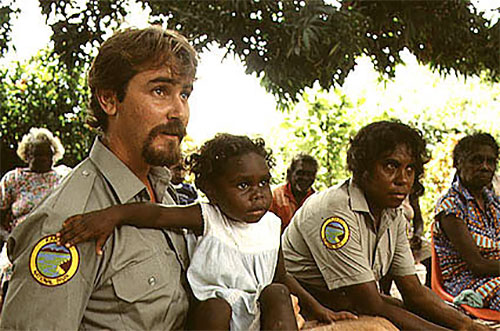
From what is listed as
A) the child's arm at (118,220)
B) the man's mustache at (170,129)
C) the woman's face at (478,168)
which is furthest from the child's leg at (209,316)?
the woman's face at (478,168)

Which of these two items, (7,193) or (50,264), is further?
(7,193)

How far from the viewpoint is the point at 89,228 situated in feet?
4.94

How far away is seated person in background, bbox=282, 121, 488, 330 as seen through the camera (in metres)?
2.73

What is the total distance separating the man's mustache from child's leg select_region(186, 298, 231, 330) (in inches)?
20.5

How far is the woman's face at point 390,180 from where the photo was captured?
287 centimetres

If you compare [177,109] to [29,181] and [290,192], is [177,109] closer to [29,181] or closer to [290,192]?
[29,181]

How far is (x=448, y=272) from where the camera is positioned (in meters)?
4.02

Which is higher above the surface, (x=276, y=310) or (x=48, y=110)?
(x=48, y=110)

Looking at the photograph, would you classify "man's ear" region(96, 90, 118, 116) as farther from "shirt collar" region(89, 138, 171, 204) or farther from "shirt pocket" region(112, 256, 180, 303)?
"shirt pocket" region(112, 256, 180, 303)

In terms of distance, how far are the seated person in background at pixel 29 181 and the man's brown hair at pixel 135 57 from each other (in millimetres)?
3295

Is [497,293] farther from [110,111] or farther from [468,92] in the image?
[468,92]

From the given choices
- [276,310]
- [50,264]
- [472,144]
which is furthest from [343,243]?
[472,144]

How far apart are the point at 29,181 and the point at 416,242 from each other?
3.70m

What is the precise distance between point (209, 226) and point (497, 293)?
2419mm
